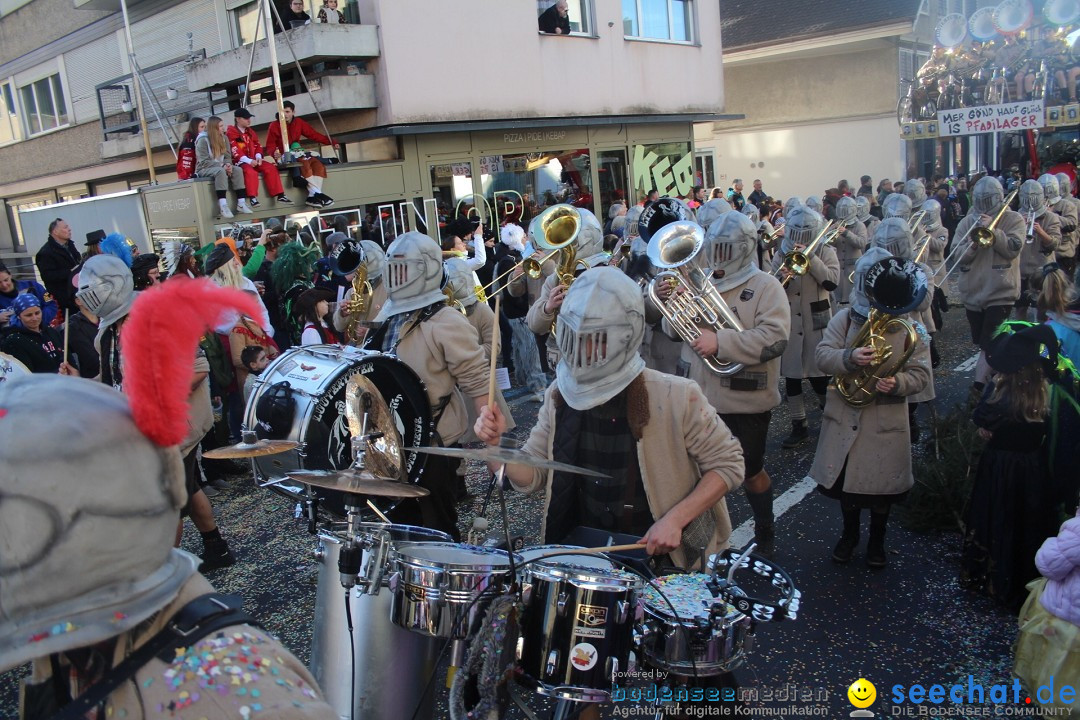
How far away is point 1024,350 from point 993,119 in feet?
38.2

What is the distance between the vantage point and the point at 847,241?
918cm

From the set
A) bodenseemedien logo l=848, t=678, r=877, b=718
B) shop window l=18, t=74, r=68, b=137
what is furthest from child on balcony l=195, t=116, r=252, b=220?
shop window l=18, t=74, r=68, b=137

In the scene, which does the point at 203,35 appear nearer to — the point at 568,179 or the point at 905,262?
the point at 568,179

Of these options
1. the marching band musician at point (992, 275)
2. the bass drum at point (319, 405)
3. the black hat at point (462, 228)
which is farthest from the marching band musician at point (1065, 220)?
the bass drum at point (319, 405)

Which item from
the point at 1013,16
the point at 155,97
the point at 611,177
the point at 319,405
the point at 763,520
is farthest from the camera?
the point at 611,177

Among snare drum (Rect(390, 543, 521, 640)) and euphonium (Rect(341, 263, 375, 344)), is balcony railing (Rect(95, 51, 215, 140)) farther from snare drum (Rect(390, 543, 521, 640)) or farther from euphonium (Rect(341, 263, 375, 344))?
snare drum (Rect(390, 543, 521, 640))

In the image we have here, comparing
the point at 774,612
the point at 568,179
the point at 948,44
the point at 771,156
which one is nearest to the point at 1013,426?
the point at 774,612

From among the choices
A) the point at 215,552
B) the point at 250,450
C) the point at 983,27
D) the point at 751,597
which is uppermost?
the point at 983,27

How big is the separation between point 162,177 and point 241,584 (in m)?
14.4

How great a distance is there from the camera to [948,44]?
18578 mm

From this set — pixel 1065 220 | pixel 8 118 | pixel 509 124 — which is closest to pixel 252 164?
pixel 509 124

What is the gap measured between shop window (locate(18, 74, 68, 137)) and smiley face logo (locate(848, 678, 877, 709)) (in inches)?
892

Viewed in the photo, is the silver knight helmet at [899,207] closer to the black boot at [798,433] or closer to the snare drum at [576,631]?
the black boot at [798,433]

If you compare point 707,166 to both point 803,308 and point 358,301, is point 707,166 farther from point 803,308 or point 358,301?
point 358,301
